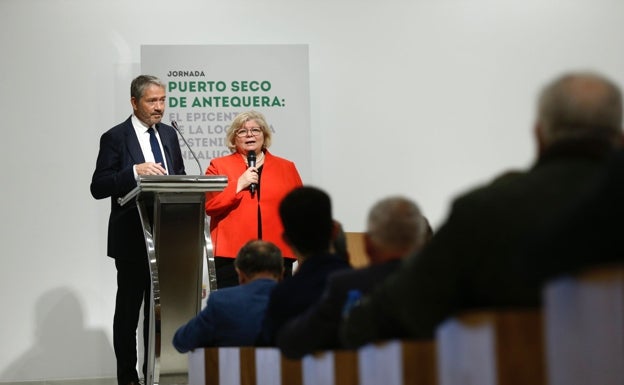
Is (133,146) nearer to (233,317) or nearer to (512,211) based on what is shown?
(233,317)

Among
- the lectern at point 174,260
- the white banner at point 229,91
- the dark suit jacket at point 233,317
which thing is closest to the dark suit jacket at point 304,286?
the dark suit jacket at point 233,317

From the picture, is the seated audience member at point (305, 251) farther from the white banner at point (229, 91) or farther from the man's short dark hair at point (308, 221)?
the white banner at point (229, 91)

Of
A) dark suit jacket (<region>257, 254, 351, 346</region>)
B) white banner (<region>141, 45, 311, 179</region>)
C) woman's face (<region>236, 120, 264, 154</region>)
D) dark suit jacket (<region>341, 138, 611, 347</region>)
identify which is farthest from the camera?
white banner (<region>141, 45, 311, 179</region>)

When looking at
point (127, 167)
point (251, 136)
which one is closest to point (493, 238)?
point (127, 167)

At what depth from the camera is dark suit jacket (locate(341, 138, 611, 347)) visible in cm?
153

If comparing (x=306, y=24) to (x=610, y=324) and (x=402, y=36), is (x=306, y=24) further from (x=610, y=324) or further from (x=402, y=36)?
(x=610, y=324)

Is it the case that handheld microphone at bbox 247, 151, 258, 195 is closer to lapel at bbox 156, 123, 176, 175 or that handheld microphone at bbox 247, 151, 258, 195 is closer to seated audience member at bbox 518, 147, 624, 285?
lapel at bbox 156, 123, 176, 175

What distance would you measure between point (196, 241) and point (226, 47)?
290 centimetres

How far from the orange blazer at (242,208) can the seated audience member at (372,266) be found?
245 centimetres

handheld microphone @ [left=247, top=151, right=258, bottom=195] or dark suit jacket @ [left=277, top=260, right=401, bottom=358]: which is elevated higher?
handheld microphone @ [left=247, top=151, right=258, bottom=195]

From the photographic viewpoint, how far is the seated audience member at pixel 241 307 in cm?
345

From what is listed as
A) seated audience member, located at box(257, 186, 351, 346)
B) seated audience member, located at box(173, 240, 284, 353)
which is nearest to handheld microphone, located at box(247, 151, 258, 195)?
seated audience member, located at box(173, 240, 284, 353)

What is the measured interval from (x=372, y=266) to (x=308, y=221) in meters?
0.65

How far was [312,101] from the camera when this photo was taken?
23.6ft
